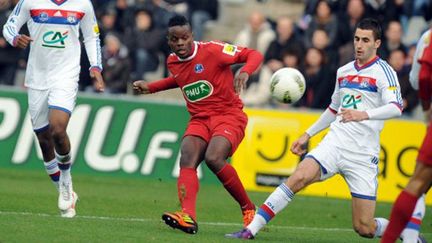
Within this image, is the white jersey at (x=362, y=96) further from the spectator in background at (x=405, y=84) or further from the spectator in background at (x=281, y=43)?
the spectator in background at (x=281, y=43)

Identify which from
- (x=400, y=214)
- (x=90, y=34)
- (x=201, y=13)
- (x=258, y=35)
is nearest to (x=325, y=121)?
(x=400, y=214)

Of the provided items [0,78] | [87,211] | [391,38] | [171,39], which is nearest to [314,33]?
[391,38]

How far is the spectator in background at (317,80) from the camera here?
71.3 ft

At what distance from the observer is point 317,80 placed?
21.9m

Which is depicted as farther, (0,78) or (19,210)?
(0,78)

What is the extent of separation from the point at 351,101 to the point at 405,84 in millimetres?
9340

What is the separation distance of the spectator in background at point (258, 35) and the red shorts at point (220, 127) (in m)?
11.0

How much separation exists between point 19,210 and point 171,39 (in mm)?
3091

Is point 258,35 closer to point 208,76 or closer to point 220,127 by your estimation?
point 208,76

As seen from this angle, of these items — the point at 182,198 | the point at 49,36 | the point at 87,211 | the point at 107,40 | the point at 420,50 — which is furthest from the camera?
the point at 107,40

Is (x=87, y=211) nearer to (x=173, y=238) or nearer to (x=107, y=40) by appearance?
(x=173, y=238)

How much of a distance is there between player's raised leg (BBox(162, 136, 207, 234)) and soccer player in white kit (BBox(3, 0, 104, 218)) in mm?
1657

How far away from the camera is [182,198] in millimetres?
12008

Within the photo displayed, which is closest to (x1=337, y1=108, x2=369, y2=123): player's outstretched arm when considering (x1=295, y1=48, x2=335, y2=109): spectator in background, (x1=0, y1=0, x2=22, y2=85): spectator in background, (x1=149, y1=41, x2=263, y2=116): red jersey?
(x1=149, y1=41, x2=263, y2=116): red jersey
